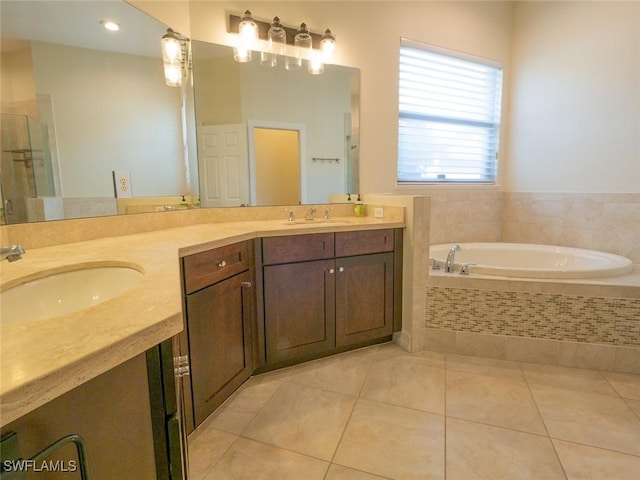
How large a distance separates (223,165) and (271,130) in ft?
1.41

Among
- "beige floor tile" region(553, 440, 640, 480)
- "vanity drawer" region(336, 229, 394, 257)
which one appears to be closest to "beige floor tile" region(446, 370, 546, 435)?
"beige floor tile" region(553, 440, 640, 480)

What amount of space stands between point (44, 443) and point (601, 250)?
134 inches

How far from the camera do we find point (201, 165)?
2.23 m

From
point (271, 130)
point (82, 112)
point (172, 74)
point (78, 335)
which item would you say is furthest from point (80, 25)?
point (78, 335)

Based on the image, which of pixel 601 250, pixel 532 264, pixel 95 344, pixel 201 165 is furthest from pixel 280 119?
pixel 601 250

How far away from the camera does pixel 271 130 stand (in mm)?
2428

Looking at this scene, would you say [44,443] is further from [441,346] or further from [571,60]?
[571,60]

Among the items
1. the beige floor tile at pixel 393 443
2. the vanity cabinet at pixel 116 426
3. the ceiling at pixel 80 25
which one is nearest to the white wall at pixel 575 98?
the beige floor tile at pixel 393 443

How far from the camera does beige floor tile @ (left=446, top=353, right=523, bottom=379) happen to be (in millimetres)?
1968

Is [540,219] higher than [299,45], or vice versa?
[299,45]

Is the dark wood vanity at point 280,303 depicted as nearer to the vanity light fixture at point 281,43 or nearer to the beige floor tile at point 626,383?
the beige floor tile at point 626,383

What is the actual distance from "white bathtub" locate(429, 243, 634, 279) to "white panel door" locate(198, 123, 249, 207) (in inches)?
57.9

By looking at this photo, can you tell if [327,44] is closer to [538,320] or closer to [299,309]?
[299,309]

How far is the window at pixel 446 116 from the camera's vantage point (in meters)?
2.94
